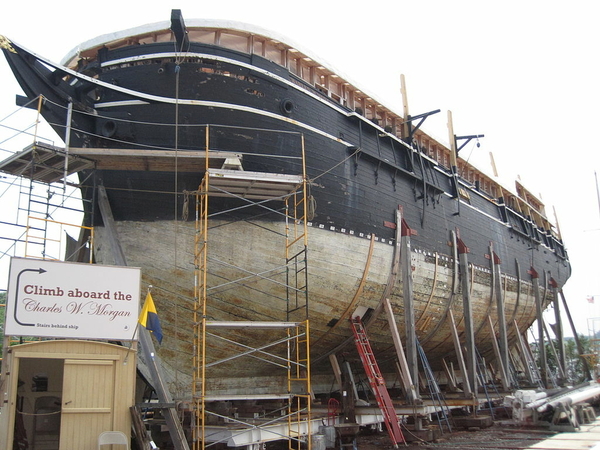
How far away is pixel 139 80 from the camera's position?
11500 millimetres

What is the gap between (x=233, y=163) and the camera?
1061 cm

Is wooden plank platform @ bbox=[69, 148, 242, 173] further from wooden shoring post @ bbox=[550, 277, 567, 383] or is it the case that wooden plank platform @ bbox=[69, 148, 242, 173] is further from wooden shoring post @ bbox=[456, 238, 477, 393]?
wooden shoring post @ bbox=[550, 277, 567, 383]

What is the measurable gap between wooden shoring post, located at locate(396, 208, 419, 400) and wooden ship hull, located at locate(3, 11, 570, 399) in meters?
0.25

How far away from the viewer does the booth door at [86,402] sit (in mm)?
7727

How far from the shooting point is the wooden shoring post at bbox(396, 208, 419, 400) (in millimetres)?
13234

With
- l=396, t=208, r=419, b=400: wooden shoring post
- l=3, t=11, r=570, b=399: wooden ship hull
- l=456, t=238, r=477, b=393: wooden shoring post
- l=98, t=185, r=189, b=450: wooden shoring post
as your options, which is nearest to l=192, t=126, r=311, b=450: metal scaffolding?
l=3, t=11, r=570, b=399: wooden ship hull

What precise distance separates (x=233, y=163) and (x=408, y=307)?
5.63 meters

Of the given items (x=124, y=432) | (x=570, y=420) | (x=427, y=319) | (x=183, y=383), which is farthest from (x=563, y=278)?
(x=124, y=432)

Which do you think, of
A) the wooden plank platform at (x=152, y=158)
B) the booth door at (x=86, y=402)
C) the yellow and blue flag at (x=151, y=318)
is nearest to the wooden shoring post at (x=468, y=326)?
the wooden plank platform at (x=152, y=158)

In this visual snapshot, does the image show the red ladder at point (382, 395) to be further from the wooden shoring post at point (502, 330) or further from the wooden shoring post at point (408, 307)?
the wooden shoring post at point (502, 330)

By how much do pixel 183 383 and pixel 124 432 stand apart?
300 cm

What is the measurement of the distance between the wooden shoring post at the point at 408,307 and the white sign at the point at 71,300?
22.7ft

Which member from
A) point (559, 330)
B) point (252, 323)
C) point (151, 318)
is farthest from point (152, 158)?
point (559, 330)

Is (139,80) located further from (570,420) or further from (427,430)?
(570,420)
